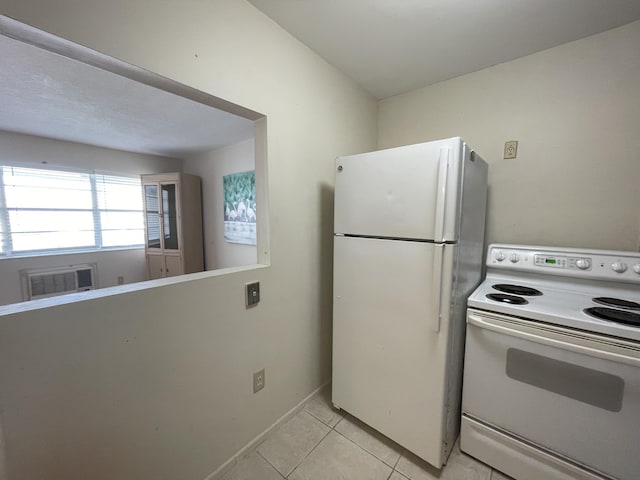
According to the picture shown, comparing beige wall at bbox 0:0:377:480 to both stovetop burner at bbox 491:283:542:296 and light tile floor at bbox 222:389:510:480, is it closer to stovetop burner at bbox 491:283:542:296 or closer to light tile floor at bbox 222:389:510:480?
light tile floor at bbox 222:389:510:480

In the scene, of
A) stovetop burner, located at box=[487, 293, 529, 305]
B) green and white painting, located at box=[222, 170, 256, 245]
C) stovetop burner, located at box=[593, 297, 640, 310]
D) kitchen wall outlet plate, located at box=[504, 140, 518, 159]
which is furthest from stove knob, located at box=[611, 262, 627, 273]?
green and white painting, located at box=[222, 170, 256, 245]

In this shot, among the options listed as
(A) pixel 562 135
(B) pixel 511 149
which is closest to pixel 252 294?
(B) pixel 511 149

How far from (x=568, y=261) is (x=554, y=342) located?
0.65 meters

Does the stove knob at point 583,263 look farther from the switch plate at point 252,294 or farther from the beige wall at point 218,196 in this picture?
the beige wall at point 218,196

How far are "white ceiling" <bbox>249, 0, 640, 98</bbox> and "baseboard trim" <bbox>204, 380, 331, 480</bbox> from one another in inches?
90.3

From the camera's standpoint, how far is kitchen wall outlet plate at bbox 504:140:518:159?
160cm

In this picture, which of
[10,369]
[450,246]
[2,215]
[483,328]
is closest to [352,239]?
[450,246]

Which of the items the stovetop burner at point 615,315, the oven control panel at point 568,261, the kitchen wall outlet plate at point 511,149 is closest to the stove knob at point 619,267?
the oven control panel at point 568,261

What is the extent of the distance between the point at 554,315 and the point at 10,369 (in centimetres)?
187

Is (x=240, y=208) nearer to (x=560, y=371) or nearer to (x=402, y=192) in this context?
(x=402, y=192)

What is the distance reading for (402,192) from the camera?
1.21 meters

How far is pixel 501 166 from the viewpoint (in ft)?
5.45

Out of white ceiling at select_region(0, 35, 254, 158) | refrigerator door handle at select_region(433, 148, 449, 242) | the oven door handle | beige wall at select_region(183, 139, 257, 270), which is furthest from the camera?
beige wall at select_region(183, 139, 257, 270)

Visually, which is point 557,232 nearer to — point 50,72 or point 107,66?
point 107,66
